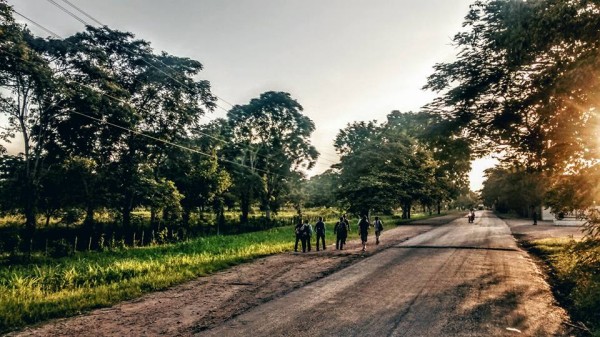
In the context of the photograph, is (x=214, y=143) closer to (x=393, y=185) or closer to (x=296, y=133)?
(x=296, y=133)

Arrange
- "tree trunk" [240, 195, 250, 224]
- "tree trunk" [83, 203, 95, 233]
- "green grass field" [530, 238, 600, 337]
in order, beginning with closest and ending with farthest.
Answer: "green grass field" [530, 238, 600, 337] < "tree trunk" [83, 203, 95, 233] < "tree trunk" [240, 195, 250, 224]

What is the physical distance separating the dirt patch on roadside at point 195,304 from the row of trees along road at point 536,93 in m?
8.32

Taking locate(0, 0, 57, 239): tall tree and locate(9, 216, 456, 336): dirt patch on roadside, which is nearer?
locate(9, 216, 456, 336): dirt patch on roadside

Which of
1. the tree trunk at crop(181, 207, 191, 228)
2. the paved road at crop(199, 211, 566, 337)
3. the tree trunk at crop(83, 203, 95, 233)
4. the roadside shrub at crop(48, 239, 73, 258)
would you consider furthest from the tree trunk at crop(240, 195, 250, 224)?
the paved road at crop(199, 211, 566, 337)

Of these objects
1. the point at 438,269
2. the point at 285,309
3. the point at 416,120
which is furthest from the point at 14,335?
the point at 416,120

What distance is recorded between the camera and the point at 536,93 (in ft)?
44.2

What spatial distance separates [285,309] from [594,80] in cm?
891

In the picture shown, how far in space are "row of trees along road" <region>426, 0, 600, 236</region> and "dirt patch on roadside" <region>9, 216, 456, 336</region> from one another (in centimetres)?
832

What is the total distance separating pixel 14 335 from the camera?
6.43 meters

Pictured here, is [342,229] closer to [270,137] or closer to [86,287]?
[86,287]

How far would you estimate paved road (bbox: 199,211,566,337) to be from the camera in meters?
6.35

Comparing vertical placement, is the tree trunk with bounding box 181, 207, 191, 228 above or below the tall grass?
above

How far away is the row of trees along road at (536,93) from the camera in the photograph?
784 cm

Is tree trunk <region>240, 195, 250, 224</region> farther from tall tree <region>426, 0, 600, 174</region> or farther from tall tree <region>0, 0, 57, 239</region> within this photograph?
tall tree <region>426, 0, 600, 174</region>
